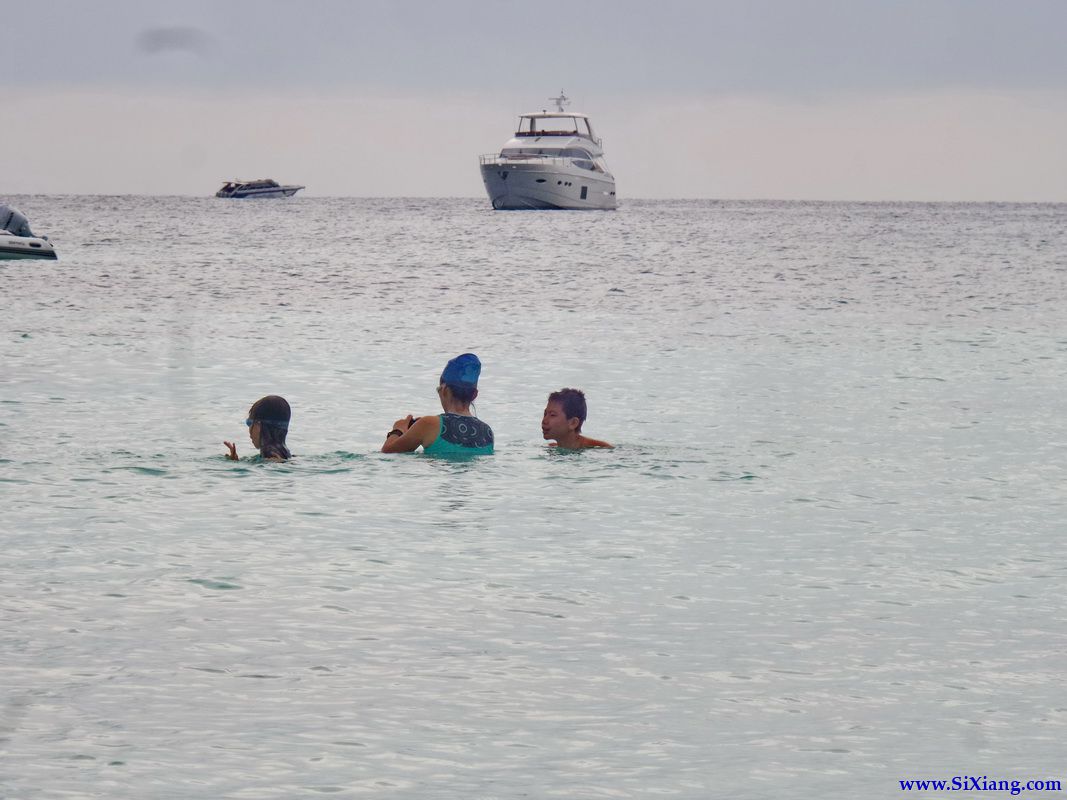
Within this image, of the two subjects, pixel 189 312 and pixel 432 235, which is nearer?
pixel 189 312

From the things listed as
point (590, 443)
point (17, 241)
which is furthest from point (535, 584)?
point (17, 241)

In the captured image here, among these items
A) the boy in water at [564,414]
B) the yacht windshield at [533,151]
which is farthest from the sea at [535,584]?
the yacht windshield at [533,151]

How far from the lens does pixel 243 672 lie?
6.46 metres

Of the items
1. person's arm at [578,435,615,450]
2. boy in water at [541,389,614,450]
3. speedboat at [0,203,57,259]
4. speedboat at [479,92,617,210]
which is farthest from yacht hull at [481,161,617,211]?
boy in water at [541,389,614,450]

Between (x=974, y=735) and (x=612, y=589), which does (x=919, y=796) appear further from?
(x=612, y=589)

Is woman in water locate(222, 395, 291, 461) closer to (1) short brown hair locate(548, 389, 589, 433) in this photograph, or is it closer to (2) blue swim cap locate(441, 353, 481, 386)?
(2) blue swim cap locate(441, 353, 481, 386)

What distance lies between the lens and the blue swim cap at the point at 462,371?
11344mm

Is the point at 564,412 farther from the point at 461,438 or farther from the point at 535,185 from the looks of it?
the point at 535,185

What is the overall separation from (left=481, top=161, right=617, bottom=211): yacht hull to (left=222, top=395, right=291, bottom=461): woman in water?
333 ft

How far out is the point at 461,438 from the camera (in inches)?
488

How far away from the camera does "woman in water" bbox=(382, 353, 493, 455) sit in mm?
11883

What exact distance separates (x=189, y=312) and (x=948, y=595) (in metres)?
29.3

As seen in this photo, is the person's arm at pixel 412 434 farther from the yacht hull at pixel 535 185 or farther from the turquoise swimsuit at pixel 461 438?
the yacht hull at pixel 535 185

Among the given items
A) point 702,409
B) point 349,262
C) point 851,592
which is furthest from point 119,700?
point 349,262
